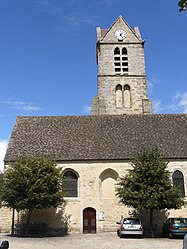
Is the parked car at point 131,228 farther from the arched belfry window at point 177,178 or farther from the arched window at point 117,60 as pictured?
the arched window at point 117,60

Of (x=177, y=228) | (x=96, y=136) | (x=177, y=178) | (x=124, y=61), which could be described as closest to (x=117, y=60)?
(x=124, y=61)

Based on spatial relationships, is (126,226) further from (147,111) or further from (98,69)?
(98,69)

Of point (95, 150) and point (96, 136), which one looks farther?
point (96, 136)

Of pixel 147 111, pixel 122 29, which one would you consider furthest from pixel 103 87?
pixel 122 29

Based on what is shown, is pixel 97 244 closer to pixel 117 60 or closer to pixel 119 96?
pixel 119 96

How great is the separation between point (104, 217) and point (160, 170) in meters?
6.49

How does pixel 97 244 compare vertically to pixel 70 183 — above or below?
below

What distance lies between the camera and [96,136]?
2820 centimetres

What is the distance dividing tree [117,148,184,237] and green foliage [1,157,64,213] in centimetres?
495

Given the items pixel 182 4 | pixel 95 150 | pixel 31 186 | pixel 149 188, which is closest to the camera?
pixel 182 4

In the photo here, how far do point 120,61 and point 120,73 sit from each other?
1882 mm

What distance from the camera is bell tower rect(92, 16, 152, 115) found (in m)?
37.0

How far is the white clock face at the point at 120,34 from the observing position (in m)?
40.4

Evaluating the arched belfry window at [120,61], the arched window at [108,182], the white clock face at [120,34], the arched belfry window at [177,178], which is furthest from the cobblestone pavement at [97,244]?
the white clock face at [120,34]
